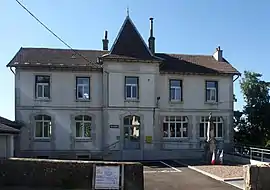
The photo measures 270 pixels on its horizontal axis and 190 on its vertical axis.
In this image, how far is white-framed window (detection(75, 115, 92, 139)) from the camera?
97.8ft

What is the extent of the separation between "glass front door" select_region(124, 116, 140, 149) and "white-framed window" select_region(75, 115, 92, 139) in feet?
9.42

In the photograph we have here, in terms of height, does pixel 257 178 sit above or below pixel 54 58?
below

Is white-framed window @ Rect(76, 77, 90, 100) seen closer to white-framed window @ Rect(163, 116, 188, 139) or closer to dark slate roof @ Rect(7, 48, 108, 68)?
dark slate roof @ Rect(7, 48, 108, 68)

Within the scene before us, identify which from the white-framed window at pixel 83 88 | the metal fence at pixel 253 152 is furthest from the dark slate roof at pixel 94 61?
the metal fence at pixel 253 152

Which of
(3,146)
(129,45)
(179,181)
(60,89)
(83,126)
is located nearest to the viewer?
(179,181)

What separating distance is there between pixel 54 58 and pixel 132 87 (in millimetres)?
6665

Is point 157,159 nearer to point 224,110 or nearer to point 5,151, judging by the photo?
point 224,110

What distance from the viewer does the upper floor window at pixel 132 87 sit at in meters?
29.9

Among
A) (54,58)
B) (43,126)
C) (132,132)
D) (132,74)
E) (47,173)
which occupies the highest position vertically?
(54,58)

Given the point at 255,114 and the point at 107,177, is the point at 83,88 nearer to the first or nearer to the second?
the point at 107,177

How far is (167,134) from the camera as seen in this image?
1217 inches

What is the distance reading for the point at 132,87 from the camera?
30.1m

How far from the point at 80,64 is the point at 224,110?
40.8ft

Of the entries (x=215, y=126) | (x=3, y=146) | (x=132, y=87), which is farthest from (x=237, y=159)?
(x=3, y=146)
